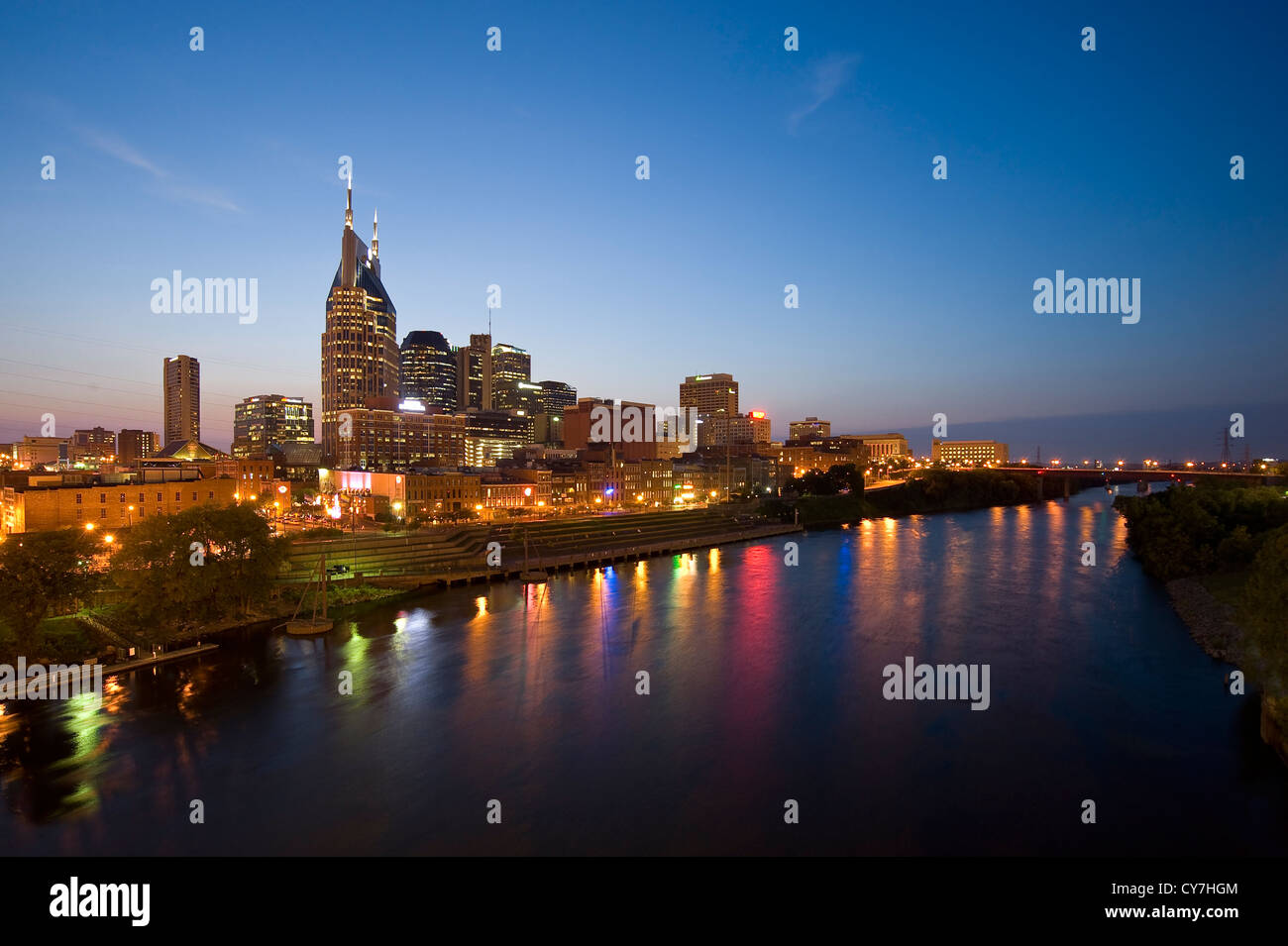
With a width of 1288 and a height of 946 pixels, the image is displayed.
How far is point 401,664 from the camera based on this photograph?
23109 mm

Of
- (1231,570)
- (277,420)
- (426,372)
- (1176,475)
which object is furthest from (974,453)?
(277,420)

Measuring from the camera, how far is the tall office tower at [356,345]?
418ft

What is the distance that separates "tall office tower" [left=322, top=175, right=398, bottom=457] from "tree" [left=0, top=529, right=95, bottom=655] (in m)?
110

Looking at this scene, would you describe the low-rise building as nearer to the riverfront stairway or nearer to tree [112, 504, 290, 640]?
the riverfront stairway

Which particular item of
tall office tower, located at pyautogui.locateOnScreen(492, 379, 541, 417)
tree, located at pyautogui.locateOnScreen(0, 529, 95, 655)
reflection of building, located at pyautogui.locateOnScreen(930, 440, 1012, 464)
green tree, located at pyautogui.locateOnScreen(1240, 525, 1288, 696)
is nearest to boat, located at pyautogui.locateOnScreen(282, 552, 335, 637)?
tree, located at pyautogui.locateOnScreen(0, 529, 95, 655)

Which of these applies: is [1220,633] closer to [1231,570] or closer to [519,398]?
[1231,570]

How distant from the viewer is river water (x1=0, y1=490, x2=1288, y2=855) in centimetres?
1276

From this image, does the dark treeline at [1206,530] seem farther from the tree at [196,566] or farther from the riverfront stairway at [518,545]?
the tree at [196,566]

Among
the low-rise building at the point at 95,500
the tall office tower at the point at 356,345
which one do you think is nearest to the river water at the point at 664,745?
the low-rise building at the point at 95,500

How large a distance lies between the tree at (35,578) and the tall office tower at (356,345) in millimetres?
109922

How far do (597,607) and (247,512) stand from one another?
15845mm

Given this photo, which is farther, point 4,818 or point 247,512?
point 247,512
